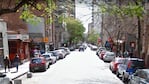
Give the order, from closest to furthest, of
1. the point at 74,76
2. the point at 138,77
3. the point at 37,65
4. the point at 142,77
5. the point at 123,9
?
the point at 142,77, the point at 138,77, the point at 123,9, the point at 74,76, the point at 37,65

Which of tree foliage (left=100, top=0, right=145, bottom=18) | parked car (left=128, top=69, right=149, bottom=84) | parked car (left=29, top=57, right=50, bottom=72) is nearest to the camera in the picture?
parked car (left=128, top=69, right=149, bottom=84)

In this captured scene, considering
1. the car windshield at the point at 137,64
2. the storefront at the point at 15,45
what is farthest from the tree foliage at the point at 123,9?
the storefront at the point at 15,45

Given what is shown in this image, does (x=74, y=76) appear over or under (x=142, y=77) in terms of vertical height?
under

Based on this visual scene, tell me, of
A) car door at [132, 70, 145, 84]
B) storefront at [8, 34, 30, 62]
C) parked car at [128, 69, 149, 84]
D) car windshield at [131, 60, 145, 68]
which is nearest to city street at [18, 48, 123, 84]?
car windshield at [131, 60, 145, 68]

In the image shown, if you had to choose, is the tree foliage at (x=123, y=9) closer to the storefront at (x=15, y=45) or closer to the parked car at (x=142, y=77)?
the parked car at (x=142, y=77)

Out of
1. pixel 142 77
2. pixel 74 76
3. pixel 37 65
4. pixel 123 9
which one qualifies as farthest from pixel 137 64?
pixel 37 65

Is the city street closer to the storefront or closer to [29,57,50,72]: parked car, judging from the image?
[29,57,50,72]: parked car

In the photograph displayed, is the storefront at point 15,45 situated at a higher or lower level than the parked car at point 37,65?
higher

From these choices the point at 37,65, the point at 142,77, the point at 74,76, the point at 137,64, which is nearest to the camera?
the point at 142,77

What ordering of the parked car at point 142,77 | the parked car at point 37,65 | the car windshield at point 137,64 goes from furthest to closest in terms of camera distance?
the parked car at point 37,65 < the car windshield at point 137,64 < the parked car at point 142,77

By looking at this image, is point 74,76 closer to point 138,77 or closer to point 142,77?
point 138,77

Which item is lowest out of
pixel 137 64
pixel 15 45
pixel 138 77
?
pixel 138 77

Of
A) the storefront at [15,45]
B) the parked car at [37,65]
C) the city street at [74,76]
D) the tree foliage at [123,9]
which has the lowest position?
the city street at [74,76]

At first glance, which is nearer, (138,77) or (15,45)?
(138,77)
